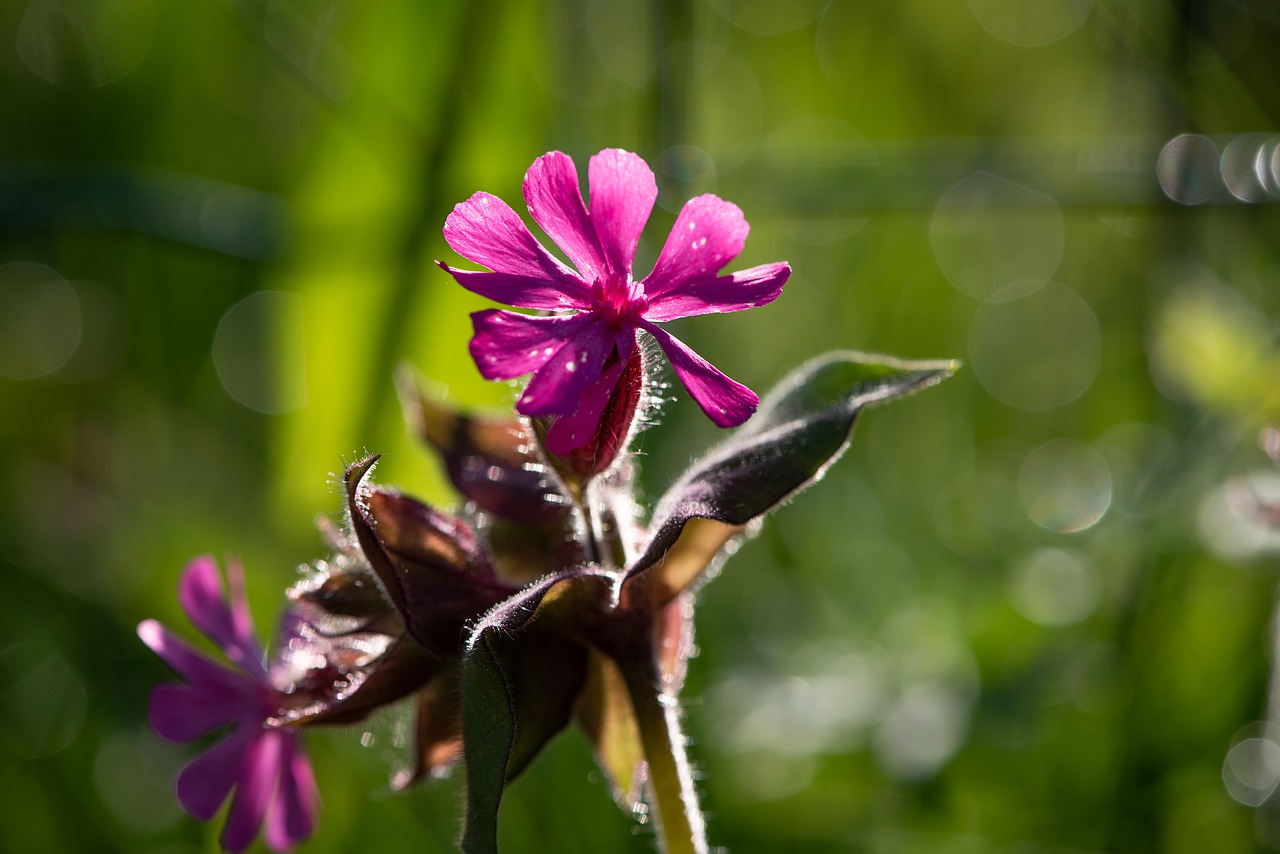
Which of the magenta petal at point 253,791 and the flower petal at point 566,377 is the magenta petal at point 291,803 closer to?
the magenta petal at point 253,791

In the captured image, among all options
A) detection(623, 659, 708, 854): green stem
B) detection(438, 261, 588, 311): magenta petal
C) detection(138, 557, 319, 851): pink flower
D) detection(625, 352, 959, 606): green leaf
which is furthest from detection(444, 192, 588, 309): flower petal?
detection(138, 557, 319, 851): pink flower

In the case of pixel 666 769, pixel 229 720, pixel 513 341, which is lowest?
pixel 666 769

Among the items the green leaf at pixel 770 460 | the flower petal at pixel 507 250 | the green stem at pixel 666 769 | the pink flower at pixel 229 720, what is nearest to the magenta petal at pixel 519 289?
Result: the flower petal at pixel 507 250

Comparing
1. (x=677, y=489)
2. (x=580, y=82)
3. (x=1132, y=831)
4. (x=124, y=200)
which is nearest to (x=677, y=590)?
(x=677, y=489)

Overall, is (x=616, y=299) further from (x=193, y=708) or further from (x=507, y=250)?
(x=193, y=708)

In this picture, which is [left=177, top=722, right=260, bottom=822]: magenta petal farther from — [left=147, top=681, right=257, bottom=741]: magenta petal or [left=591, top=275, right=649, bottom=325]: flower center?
[left=591, top=275, right=649, bottom=325]: flower center

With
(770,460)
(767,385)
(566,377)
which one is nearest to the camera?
(566,377)

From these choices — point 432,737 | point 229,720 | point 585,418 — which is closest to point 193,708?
point 229,720
